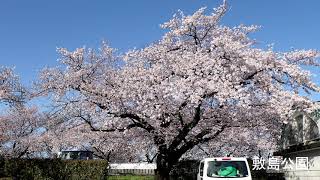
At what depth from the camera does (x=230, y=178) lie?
16391mm

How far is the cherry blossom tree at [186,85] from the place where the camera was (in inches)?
856

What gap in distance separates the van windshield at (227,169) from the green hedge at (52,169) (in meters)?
10.4

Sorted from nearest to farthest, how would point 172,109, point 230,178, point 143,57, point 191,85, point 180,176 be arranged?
point 230,178 < point 191,85 < point 172,109 < point 143,57 < point 180,176

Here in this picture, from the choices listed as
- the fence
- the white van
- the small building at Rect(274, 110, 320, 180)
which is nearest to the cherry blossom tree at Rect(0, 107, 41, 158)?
the fence

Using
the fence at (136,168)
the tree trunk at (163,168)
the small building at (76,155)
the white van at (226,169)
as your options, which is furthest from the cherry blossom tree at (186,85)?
the fence at (136,168)

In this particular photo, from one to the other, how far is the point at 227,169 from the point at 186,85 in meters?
5.88

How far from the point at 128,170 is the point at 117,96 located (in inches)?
1475

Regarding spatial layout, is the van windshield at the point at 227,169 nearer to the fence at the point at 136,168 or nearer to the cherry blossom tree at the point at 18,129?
the cherry blossom tree at the point at 18,129

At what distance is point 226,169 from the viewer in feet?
54.8

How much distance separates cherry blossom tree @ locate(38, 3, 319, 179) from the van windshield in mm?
4601

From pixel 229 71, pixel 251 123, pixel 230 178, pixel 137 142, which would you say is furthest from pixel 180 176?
pixel 230 178

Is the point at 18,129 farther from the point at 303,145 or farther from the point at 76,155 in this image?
the point at 303,145

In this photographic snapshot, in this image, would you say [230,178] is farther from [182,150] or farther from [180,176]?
[180,176]

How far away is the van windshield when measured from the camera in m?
16.6
